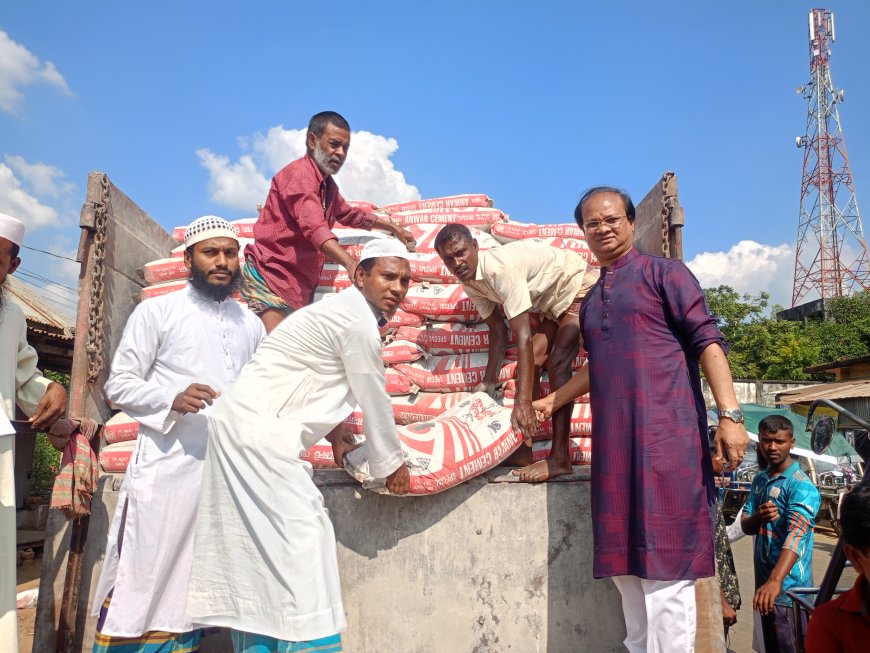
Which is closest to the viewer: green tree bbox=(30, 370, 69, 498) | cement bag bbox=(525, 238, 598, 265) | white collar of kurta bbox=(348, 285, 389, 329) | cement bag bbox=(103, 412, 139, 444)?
white collar of kurta bbox=(348, 285, 389, 329)

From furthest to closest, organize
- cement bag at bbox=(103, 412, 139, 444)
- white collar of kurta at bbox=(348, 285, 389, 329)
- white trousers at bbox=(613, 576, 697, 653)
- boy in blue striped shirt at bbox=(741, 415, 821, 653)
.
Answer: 1. cement bag at bbox=(103, 412, 139, 444)
2. boy in blue striped shirt at bbox=(741, 415, 821, 653)
3. white collar of kurta at bbox=(348, 285, 389, 329)
4. white trousers at bbox=(613, 576, 697, 653)

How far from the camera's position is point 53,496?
2.60 m

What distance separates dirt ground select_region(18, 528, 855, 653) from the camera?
4188 millimetres

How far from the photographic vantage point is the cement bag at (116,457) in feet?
9.64

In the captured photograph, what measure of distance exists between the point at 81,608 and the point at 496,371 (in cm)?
227

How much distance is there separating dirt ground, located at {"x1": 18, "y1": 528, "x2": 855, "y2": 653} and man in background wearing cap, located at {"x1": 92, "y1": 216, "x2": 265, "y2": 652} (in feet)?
7.00

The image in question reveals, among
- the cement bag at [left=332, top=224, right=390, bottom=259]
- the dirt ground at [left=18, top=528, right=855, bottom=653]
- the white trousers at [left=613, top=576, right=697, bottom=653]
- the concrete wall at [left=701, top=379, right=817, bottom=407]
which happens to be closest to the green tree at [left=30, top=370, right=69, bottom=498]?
the dirt ground at [left=18, top=528, right=855, bottom=653]

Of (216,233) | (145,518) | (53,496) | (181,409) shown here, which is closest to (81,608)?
(53,496)

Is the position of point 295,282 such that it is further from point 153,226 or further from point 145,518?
point 145,518

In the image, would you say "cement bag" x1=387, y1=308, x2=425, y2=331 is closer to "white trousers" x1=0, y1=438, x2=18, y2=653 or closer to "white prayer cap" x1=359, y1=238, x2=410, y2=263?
"white prayer cap" x1=359, y1=238, x2=410, y2=263

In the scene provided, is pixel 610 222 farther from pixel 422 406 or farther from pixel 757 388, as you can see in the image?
pixel 757 388

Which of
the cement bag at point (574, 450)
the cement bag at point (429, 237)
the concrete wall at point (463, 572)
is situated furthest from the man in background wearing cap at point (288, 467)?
the cement bag at point (429, 237)

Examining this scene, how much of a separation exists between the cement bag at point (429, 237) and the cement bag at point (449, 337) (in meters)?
0.65

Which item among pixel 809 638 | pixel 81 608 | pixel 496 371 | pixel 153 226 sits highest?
pixel 153 226
